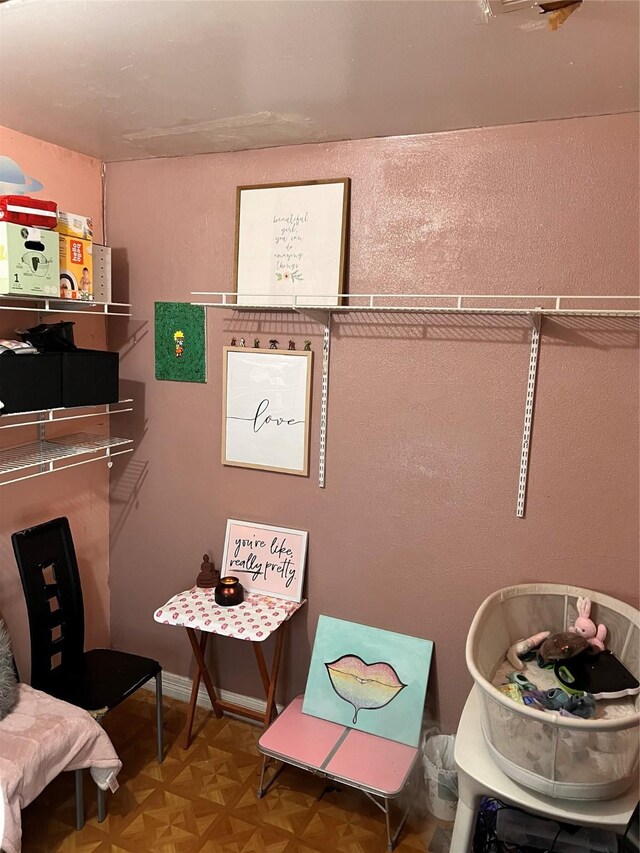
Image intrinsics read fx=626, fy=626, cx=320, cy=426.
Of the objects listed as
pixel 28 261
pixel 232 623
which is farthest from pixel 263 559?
pixel 28 261

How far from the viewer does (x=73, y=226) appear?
2.29 m

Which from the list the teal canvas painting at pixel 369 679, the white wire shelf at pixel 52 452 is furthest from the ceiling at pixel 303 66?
the teal canvas painting at pixel 369 679

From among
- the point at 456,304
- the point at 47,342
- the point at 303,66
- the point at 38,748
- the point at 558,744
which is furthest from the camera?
the point at 47,342

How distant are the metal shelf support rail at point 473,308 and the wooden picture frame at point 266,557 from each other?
31 centimetres

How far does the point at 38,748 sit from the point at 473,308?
1999 millimetres

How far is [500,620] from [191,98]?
192cm

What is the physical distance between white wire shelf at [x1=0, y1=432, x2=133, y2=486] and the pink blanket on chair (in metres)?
0.80

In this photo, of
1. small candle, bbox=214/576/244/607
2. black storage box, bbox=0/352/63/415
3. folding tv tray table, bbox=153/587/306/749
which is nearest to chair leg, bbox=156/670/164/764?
folding tv tray table, bbox=153/587/306/749

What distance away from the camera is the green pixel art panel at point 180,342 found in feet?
8.68

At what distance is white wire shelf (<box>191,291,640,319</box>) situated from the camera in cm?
195

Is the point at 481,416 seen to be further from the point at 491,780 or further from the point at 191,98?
the point at 191,98

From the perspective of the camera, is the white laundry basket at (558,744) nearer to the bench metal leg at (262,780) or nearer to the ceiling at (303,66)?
the bench metal leg at (262,780)

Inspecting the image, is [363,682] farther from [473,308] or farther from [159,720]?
[473,308]

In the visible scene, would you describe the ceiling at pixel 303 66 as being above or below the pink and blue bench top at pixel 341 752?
above
